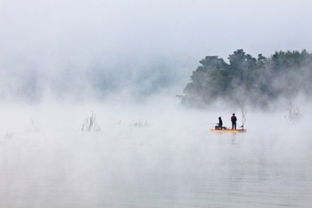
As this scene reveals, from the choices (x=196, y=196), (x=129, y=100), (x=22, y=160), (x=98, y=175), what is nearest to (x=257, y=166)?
(x=98, y=175)

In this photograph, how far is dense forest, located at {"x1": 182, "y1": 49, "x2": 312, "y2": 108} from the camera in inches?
2709

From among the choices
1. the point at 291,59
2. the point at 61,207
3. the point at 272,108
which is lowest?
the point at 61,207

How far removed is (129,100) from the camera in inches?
3981

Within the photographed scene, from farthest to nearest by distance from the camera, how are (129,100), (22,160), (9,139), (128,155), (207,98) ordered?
(129,100) → (207,98) → (9,139) → (128,155) → (22,160)

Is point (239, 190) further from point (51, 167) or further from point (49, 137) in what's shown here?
point (49, 137)

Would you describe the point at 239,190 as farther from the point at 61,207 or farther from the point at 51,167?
the point at 51,167

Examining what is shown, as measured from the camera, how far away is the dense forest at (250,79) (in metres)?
68.8

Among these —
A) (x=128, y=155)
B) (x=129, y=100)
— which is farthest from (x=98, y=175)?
(x=129, y=100)

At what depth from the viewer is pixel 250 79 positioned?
73375mm

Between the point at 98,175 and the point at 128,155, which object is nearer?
the point at 98,175

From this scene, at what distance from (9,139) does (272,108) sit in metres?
38.2

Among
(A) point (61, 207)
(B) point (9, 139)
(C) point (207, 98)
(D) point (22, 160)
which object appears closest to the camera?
(A) point (61, 207)

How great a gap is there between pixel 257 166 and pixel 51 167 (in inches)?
210

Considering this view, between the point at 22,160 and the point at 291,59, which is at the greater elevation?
the point at 291,59
